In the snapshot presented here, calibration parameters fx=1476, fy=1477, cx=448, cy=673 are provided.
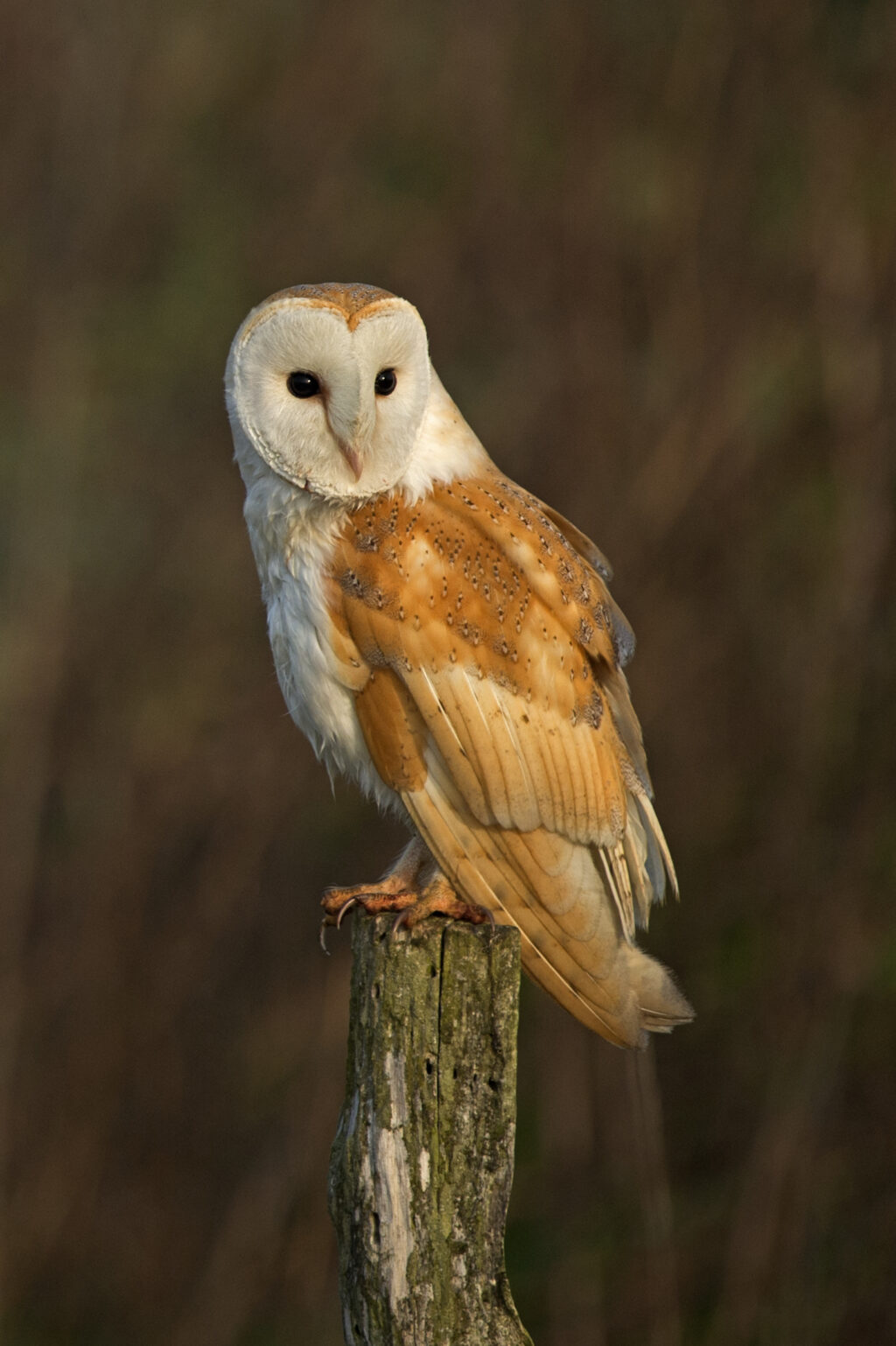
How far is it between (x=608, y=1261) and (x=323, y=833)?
177cm

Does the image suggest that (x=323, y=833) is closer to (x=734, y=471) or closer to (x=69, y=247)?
(x=734, y=471)

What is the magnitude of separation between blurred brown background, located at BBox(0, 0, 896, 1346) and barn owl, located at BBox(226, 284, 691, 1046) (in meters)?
1.97

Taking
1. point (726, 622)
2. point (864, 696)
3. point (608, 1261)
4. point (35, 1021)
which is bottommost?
point (608, 1261)

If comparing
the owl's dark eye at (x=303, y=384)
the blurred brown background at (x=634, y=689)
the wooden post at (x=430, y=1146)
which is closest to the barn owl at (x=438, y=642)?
the owl's dark eye at (x=303, y=384)

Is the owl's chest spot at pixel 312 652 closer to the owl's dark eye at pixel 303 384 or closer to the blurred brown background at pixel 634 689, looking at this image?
the owl's dark eye at pixel 303 384

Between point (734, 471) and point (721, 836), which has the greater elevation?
point (734, 471)

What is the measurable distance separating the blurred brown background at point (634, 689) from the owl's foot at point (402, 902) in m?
1.91

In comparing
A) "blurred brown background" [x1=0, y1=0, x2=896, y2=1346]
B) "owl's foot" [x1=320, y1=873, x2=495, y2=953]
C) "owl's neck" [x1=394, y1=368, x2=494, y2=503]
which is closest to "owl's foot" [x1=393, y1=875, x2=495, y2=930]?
"owl's foot" [x1=320, y1=873, x2=495, y2=953]

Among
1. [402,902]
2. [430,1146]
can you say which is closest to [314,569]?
[402,902]

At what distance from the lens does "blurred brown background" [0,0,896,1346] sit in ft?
15.4

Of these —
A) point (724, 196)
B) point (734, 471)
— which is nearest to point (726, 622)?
point (734, 471)

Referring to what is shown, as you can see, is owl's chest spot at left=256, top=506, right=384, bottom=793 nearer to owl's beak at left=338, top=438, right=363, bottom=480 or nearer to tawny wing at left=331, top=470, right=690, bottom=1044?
tawny wing at left=331, top=470, right=690, bottom=1044

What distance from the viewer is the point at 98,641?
552 centimetres

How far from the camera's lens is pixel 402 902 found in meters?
2.62
